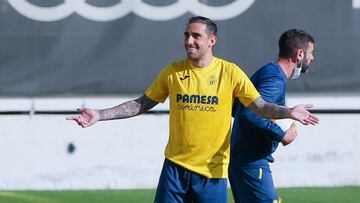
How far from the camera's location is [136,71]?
11.9m

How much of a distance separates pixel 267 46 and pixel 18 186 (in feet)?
11.1

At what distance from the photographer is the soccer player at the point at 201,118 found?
6992mm

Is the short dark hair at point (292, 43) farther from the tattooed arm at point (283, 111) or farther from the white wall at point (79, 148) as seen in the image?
the white wall at point (79, 148)

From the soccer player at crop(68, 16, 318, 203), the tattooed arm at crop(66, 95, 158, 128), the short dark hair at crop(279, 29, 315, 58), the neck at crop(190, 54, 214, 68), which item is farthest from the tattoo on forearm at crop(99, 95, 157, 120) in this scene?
the short dark hair at crop(279, 29, 315, 58)

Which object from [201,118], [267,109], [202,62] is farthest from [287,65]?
[201,118]

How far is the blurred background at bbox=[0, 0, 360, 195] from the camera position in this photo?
38.6 ft

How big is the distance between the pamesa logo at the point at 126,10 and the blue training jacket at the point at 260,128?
4232 millimetres

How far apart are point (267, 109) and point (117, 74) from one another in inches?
201

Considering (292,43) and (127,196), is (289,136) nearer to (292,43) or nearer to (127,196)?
(292,43)

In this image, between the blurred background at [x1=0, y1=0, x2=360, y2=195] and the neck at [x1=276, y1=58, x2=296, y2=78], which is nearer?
the neck at [x1=276, y1=58, x2=296, y2=78]

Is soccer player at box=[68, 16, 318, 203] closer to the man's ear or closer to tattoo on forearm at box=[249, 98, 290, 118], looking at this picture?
tattoo on forearm at box=[249, 98, 290, 118]

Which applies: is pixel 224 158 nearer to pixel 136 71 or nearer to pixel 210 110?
pixel 210 110

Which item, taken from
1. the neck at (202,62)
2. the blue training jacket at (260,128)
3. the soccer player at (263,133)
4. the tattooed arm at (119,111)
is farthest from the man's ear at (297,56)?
the tattooed arm at (119,111)

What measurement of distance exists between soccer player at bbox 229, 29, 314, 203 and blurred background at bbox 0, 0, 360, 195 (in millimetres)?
4138
